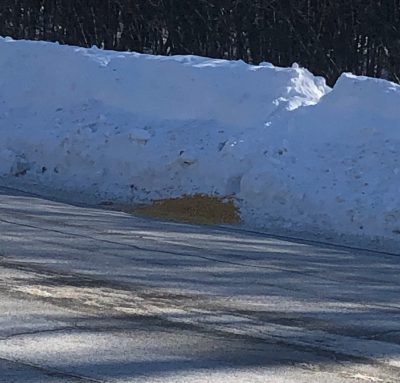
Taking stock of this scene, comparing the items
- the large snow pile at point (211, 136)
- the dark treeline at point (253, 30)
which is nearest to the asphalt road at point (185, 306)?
the large snow pile at point (211, 136)

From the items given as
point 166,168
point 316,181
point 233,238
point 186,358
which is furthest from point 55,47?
point 186,358

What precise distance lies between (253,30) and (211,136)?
727cm

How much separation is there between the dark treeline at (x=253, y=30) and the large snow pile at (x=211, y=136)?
4410 millimetres

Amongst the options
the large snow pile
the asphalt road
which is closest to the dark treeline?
the large snow pile

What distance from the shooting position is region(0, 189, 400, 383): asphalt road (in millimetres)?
7098

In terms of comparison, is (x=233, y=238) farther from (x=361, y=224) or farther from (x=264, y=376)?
(x=264, y=376)

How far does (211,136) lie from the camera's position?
49.9 feet

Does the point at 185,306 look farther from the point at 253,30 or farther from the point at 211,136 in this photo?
the point at 253,30

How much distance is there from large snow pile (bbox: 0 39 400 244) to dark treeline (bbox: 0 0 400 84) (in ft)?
14.5

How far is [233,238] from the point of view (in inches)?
472

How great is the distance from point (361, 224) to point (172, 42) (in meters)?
11.2

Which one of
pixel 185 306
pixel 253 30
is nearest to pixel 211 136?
pixel 185 306

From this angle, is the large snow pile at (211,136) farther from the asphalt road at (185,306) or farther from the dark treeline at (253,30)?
the dark treeline at (253,30)

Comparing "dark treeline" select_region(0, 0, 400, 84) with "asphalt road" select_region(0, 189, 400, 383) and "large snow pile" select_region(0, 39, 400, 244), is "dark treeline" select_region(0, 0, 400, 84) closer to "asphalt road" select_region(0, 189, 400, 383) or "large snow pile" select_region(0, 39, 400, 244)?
"large snow pile" select_region(0, 39, 400, 244)
